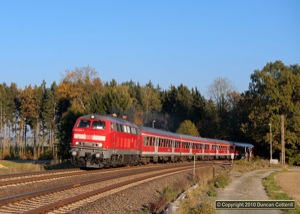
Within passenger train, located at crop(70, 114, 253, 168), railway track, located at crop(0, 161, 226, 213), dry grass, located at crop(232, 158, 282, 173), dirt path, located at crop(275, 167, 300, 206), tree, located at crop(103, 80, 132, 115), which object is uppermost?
tree, located at crop(103, 80, 132, 115)

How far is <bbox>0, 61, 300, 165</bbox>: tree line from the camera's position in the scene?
211 feet

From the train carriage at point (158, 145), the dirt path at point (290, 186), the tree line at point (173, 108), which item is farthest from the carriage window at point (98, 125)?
the tree line at point (173, 108)

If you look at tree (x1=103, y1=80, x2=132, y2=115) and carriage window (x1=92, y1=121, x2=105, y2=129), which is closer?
carriage window (x1=92, y1=121, x2=105, y2=129)

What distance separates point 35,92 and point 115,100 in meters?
31.8

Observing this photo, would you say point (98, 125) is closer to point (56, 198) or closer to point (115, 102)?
point (56, 198)

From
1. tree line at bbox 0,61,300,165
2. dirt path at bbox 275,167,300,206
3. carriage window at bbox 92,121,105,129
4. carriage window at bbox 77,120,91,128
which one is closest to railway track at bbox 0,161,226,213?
carriage window at bbox 92,121,105,129

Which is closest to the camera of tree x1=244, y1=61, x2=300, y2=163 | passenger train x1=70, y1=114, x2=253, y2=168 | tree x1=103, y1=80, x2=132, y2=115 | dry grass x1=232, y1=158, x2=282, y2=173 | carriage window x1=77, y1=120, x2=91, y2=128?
passenger train x1=70, y1=114, x2=253, y2=168

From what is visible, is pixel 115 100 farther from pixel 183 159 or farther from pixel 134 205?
pixel 134 205

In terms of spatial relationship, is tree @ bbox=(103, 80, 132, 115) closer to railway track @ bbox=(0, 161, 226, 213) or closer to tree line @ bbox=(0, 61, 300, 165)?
tree line @ bbox=(0, 61, 300, 165)

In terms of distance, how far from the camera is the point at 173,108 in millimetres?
99750

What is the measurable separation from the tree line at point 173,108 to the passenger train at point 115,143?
23.0 meters

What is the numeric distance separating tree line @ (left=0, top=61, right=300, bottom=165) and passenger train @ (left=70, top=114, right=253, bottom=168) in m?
23.0

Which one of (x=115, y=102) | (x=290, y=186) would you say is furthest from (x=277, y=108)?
(x=290, y=186)

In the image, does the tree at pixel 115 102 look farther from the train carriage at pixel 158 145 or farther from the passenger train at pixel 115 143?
the passenger train at pixel 115 143
